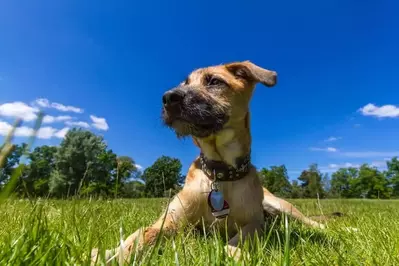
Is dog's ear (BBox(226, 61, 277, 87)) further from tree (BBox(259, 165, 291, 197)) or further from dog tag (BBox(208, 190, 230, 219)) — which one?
tree (BBox(259, 165, 291, 197))

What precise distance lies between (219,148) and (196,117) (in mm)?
475

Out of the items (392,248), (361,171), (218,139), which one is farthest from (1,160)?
(361,171)

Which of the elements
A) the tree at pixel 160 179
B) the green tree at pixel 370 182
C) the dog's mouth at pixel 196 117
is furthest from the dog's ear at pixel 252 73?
the green tree at pixel 370 182

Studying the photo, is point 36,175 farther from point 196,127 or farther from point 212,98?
point 212,98

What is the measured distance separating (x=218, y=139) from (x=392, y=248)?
219 cm

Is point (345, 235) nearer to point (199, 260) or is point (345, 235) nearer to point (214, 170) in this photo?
point (214, 170)

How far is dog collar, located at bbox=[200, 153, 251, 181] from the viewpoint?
151 inches

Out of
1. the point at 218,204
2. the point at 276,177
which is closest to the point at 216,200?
the point at 218,204

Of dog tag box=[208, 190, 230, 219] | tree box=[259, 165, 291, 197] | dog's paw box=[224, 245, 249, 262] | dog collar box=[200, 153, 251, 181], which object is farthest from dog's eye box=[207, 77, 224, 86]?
tree box=[259, 165, 291, 197]

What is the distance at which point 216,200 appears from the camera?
361 centimetres

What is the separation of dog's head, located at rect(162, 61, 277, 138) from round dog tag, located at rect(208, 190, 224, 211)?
84 cm

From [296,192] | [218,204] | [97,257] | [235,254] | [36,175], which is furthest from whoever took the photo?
[296,192]

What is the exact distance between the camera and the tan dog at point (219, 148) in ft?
12.2

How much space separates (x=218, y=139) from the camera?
4.18 metres
